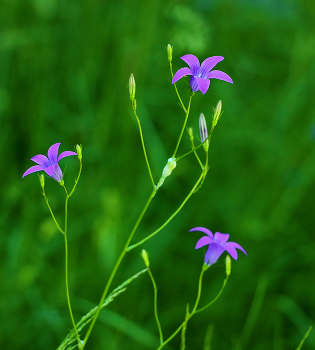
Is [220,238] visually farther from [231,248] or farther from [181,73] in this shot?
[181,73]

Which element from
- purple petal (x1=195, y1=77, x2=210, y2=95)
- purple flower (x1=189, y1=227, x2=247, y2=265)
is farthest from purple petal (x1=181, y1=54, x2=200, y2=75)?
purple flower (x1=189, y1=227, x2=247, y2=265)

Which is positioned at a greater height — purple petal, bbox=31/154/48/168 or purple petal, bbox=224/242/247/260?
purple petal, bbox=31/154/48/168

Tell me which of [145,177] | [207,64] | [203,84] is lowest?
[203,84]

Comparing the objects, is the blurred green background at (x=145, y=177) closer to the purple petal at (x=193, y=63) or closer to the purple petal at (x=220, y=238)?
the purple petal at (x=220, y=238)

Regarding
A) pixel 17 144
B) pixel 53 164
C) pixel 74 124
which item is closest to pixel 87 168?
pixel 74 124

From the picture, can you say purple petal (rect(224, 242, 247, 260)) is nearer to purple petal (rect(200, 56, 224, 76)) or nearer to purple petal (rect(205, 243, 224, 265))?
purple petal (rect(205, 243, 224, 265))

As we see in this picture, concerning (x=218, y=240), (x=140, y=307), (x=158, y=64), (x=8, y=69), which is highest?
(x=8, y=69)

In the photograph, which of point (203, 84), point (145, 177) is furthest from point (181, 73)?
point (145, 177)

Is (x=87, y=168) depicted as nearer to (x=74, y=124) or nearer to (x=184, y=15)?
(x=74, y=124)
